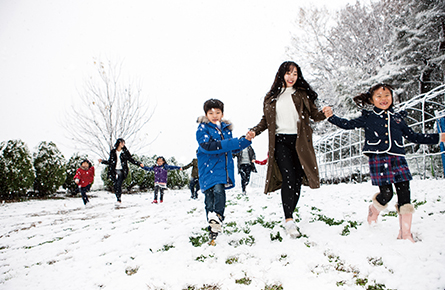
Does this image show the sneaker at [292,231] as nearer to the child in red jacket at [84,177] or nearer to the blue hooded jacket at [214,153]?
the blue hooded jacket at [214,153]

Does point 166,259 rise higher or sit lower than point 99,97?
lower

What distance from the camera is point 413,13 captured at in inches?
409

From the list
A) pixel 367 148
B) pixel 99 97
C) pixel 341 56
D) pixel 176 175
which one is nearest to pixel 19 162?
pixel 99 97

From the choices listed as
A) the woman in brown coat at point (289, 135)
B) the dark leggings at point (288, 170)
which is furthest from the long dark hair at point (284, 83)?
the dark leggings at point (288, 170)

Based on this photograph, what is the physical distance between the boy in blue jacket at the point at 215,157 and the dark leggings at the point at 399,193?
1.49 m

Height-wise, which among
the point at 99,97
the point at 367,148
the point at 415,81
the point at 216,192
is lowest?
the point at 216,192

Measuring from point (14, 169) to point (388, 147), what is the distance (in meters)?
13.5

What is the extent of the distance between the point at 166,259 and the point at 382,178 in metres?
2.34

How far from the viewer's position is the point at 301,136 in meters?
2.96

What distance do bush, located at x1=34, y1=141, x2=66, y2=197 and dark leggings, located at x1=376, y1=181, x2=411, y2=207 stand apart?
13712 mm

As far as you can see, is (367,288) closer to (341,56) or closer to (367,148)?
(367,148)

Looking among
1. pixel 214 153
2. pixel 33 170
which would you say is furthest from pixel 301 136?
pixel 33 170

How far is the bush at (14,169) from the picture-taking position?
1064 cm

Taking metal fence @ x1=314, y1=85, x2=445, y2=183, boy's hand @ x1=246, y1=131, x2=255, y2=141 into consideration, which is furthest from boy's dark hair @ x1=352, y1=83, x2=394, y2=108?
metal fence @ x1=314, y1=85, x2=445, y2=183
